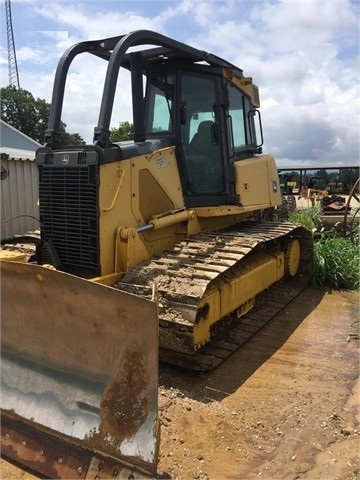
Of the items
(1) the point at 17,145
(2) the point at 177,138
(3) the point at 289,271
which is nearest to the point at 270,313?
(3) the point at 289,271

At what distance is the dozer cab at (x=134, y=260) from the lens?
279 centimetres

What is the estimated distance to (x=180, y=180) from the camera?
17.1ft

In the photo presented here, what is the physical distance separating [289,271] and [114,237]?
3.30 m

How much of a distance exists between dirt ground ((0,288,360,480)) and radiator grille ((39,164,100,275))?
4.35 ft

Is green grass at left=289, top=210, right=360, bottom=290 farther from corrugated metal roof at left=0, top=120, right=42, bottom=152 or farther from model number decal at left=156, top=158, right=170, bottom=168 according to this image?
corrugated metal roof at left=0, top=120, right=42, bottom=152

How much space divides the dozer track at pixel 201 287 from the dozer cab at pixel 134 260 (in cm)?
2

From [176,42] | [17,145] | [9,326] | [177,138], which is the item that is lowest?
[9,326]

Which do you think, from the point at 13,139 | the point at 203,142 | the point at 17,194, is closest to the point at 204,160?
the point at 203,142

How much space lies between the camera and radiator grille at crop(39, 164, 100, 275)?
13.7 feet

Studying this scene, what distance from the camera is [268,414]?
3555 millimetres

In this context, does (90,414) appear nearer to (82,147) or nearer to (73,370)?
(73,370)

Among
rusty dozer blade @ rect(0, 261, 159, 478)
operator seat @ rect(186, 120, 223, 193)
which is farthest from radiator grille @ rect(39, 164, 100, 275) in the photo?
operator seat @ rect(186, 120, 223, 193)

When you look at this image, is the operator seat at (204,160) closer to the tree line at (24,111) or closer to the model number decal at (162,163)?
the model number decal at (162,163)

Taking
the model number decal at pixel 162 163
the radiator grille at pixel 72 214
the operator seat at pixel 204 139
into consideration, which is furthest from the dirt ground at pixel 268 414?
the operator seat at pixel 204 139
